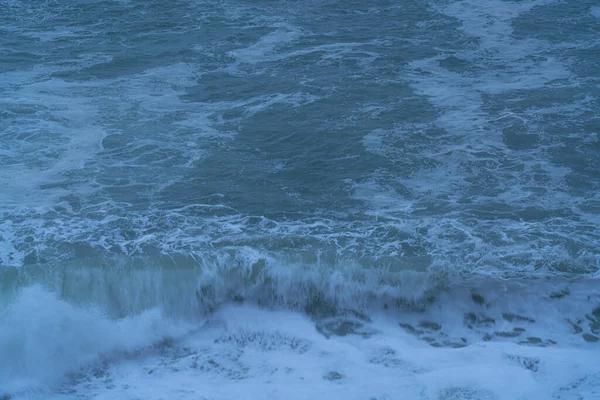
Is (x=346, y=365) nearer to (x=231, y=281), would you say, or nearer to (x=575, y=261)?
(x=231, y=281)

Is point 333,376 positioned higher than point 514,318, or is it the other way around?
point 333,376

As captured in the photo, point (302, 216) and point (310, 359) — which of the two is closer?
point (310, 359)

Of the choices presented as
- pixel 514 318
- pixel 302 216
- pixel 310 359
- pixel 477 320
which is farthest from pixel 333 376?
pixel 302 216

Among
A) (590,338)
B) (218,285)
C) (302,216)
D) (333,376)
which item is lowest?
(590,338)

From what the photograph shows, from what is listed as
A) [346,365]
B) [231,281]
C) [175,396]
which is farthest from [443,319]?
[175,396]

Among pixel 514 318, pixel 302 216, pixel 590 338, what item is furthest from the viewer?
pixel 302 216

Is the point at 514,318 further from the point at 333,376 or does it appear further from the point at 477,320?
the point at 333,376

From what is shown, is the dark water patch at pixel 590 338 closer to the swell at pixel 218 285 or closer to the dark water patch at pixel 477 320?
the dark water patch at pixel 477 320

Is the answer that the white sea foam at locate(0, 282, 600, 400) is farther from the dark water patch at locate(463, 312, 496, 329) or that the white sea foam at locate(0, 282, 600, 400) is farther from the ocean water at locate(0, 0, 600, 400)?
the dark water patch at locate(463, 312, 496, 329)

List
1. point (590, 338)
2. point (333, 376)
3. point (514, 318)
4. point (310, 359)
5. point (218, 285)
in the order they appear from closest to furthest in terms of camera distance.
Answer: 1. point (333, 376)
2. point (310, 359)
3. point (590, 338)
4. point (514, 318)
5. point (218, 285)
